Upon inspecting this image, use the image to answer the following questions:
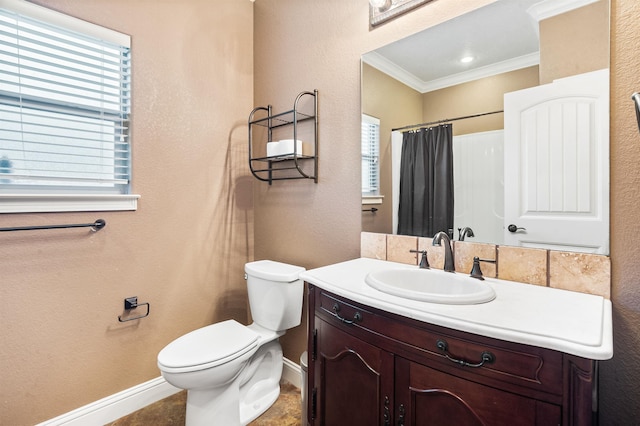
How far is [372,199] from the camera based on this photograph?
1.61 metres

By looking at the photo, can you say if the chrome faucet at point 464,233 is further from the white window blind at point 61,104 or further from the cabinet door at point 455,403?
the white window blind at point 61,104

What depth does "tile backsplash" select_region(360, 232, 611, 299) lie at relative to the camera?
1000 mm

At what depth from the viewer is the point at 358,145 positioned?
163cm

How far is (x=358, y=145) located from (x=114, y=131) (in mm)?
1354

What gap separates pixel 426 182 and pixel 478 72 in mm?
498

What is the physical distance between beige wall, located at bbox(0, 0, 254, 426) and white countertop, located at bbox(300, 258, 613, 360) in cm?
117

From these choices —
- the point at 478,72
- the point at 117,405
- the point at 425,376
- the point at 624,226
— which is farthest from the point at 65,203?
the point at 624,226

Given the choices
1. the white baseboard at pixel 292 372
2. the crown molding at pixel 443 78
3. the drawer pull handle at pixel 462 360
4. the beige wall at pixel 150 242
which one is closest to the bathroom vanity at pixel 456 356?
the drawer pull handle at pixel 462 360

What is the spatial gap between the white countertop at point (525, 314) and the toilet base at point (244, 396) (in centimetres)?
80

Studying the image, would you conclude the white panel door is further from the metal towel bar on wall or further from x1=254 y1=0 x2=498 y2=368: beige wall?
the metal towel bar on wall

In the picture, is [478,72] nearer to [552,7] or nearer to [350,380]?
[552,7]

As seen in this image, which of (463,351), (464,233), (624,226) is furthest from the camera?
(464,233)

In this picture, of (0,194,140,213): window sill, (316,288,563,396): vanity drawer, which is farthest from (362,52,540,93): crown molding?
(0,194,140,213): window sill

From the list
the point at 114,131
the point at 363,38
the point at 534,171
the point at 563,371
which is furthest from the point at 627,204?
the point at 114,131
